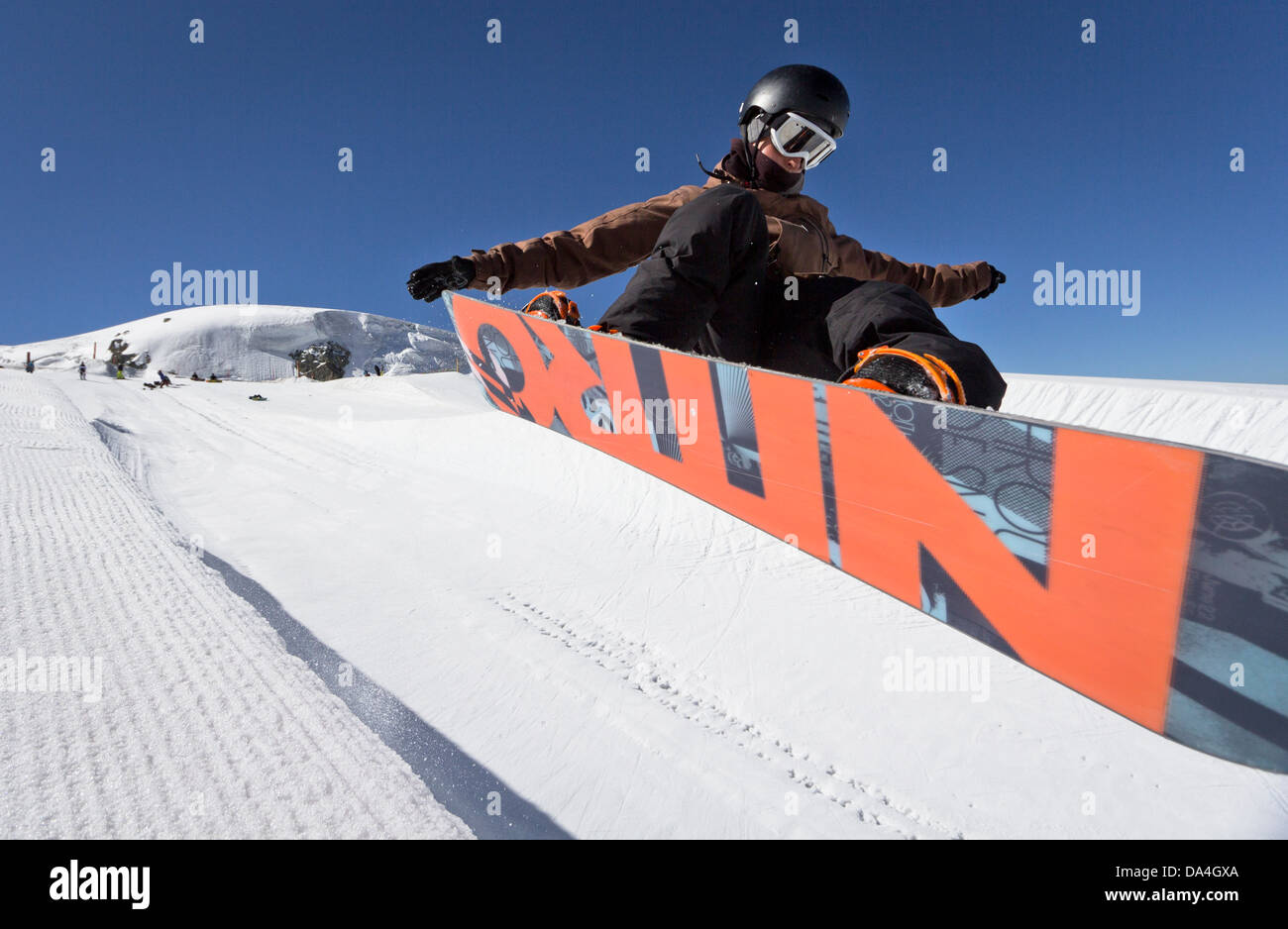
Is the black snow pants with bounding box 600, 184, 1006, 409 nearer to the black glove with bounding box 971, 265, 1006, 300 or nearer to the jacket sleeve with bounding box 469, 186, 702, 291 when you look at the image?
the jacket sleeve with bounding box 469, 186, 702, 291

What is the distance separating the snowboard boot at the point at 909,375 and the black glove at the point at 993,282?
2.14 metres

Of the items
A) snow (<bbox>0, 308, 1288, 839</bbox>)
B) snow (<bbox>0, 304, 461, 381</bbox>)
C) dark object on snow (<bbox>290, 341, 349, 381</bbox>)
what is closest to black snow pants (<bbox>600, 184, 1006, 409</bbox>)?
snow (<bbox>0, 308, 1288, 839</bbox>)

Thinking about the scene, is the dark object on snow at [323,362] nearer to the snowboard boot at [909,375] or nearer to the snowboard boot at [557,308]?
the snowboard boot at [557,308]

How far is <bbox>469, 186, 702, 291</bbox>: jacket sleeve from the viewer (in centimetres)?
232

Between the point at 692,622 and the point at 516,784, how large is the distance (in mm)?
1002

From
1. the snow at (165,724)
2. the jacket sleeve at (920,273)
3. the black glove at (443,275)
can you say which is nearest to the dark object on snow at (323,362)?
the black glove at (443,275)

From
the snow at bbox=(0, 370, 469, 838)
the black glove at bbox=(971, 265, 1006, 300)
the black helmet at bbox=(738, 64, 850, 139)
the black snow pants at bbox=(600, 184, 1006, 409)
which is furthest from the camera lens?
the black glove at bbox=(971, 265, 1006, 300)

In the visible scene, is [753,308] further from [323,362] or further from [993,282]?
[323,362]

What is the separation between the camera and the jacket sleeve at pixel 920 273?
111 inches

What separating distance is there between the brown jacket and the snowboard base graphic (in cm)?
69

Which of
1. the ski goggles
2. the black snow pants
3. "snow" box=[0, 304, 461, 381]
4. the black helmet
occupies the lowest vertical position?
the black snow pants

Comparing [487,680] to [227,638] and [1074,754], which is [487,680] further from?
[1074,754]

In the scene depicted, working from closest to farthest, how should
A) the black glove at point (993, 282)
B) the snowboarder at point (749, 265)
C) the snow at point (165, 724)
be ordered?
the snow at point (165, 724) → the snowboarder at point (749, 265) → the black glove at point (993, 282)

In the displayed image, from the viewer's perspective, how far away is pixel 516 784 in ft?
4.09
